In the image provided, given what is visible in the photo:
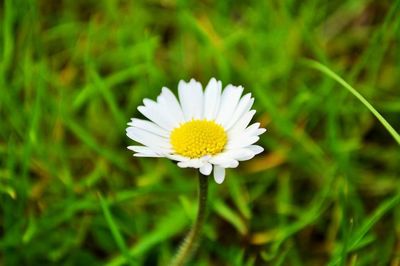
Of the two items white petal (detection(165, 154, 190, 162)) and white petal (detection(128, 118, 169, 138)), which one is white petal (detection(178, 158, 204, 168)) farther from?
white petal (detection(128, 118, 169, 138))

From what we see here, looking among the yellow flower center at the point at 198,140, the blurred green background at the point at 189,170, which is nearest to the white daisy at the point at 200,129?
the yellow flower center at the point at 198,140

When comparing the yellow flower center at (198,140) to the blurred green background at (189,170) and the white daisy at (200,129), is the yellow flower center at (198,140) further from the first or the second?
the blurred green background at (189,170)

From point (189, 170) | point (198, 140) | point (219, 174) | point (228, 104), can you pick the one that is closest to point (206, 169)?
point (219, 174)

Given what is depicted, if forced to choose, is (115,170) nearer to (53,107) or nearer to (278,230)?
(53,107)

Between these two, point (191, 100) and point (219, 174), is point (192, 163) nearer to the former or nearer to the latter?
point (219, 174)

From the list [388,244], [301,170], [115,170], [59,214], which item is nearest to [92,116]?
[115,170]

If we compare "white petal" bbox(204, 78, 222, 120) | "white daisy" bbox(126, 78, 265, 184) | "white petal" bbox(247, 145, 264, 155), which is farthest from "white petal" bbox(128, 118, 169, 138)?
"white petal" bbox(247, 145, 264, 155)
